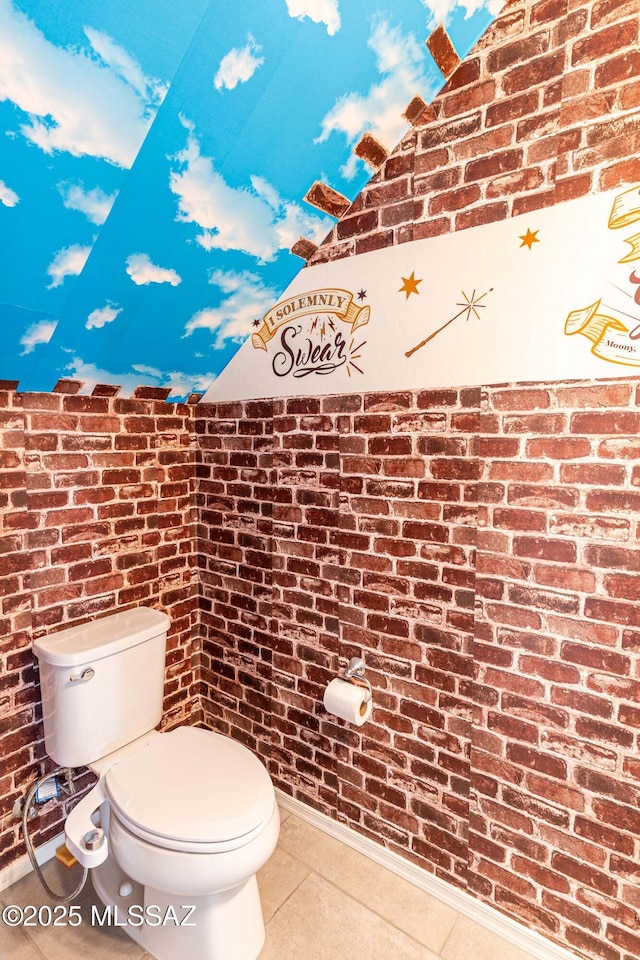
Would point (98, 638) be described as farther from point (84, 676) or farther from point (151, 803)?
point (151, 803)

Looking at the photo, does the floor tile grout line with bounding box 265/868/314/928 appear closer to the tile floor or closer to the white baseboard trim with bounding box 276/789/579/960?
the tile floor

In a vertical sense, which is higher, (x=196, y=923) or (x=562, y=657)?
(x=562, y=657)

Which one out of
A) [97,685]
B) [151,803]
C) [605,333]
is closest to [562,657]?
[605,333]

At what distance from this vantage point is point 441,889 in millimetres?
1642

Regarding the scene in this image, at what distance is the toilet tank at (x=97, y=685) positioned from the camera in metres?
1.61

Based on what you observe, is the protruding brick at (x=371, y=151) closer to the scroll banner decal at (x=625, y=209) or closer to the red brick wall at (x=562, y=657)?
the scroll banner decal at (x=625, y=209)

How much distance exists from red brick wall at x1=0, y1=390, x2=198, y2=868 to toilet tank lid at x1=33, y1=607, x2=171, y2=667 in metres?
0.10

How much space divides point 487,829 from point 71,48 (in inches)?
89.3

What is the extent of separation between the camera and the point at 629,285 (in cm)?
117

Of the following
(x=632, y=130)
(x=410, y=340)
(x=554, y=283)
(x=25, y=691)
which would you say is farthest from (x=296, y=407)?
(x=25, y=691)

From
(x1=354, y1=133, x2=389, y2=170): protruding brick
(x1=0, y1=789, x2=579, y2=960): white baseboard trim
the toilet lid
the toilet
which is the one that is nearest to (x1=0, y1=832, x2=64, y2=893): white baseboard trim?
(x1=0, y1=789, x2=579, y2=960): white baseboard trim

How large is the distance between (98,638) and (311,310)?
4.52ft

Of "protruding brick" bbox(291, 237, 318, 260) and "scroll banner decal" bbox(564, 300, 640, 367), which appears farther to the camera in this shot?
"protruding brick" bbox(291, 237, 318, 260)

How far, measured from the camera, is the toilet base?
1.41m
